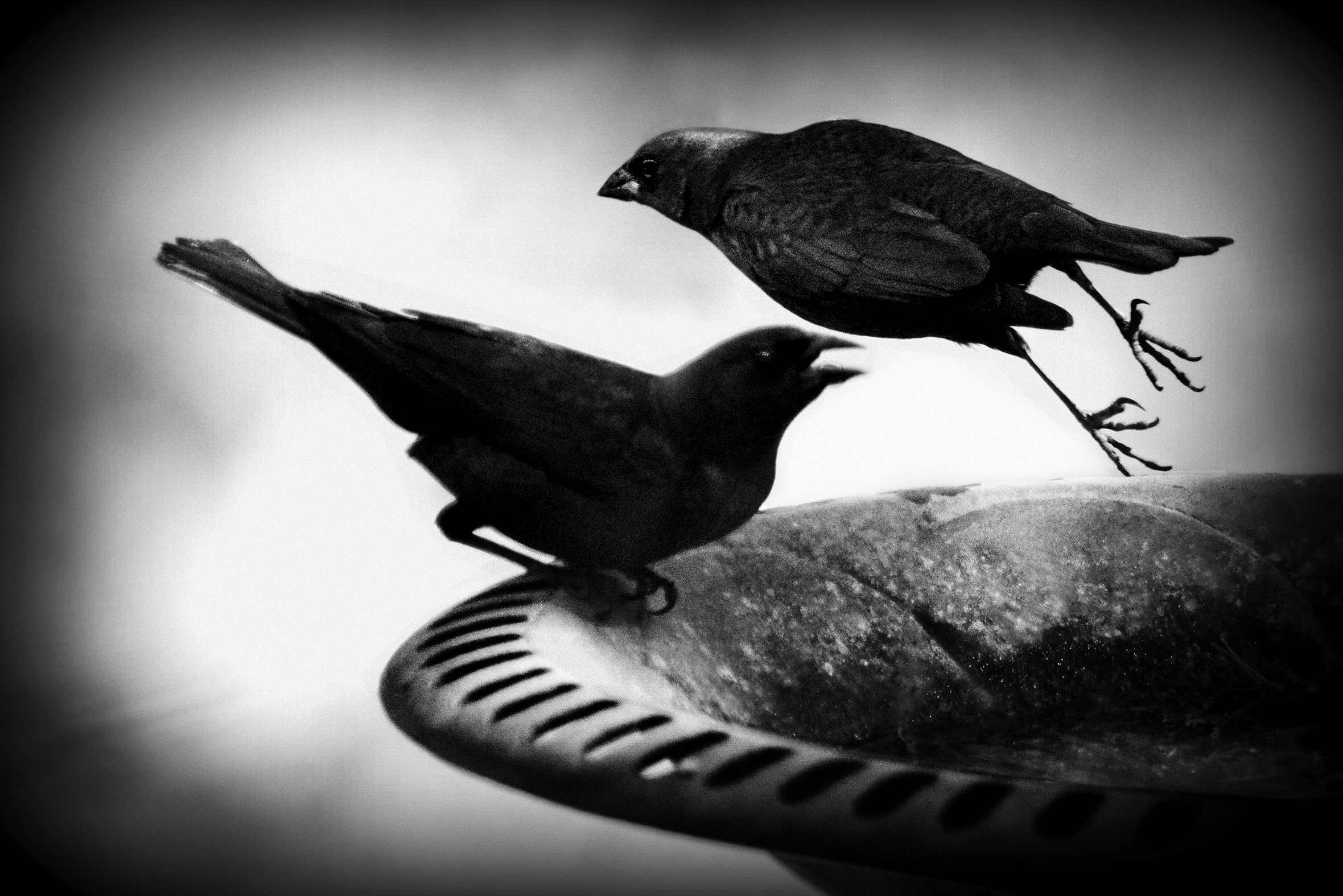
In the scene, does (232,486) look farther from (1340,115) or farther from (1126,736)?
(1340,115)

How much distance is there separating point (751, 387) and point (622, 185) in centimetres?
22

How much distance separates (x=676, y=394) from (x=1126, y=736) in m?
0.36

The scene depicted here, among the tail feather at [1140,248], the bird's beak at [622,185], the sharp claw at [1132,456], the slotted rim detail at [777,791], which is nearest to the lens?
the slotted rim detail at [777,791]

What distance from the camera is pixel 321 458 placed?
3.84 ft

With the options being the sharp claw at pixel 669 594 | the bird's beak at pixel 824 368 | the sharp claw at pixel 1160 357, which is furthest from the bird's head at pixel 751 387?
the sharp claw at pixel 1160 357

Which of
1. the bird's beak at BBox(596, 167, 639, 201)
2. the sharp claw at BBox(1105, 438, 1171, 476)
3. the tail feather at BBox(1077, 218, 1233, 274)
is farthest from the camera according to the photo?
the bird's beak at BBox(596, 167, 639, 201)

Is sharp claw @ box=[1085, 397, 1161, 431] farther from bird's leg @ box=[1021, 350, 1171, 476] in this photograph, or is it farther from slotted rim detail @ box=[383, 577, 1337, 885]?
slotted rim detail @ box=[383, 577, 1337, 885]

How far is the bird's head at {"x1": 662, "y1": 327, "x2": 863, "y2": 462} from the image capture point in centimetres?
82

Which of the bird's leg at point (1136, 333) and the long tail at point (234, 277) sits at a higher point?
the long tail at point (234, 277)

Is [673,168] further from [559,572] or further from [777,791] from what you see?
[777,791]

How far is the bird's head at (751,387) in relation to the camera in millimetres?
821

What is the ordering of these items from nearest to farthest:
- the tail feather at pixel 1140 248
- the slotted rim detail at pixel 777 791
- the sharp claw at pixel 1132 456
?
the slotted rim detail at pixel 777 791 < the tail feather at pixel 1140 248 < the sharp claw at pixel 1132 456

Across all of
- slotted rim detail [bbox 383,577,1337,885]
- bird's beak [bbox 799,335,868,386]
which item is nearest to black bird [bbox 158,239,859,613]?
bird's beak [bbox 799,335,868,386]

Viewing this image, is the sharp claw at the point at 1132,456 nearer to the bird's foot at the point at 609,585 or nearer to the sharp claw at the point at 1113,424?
the sharp claw at the point at 1113,424
